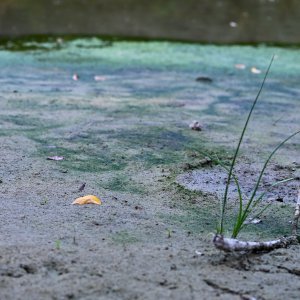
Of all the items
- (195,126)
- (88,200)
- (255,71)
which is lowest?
(255,71)

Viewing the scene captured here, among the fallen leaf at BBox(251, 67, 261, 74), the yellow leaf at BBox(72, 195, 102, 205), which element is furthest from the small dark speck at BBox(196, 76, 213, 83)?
the yellow leaf at BBox(72, 195, 102, 205)

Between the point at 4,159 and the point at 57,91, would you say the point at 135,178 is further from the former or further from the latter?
the point at 57,91

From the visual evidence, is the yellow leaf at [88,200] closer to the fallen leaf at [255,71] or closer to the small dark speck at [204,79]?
the small dark speck at [204,79]

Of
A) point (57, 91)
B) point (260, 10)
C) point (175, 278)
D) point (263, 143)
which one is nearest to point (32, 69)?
point (57, 91)

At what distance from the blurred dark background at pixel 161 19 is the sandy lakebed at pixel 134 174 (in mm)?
1283

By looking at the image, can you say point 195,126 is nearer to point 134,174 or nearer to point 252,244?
point 134,174

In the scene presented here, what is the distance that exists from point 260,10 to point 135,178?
6.06 metres

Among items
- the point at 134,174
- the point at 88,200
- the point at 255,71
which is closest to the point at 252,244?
the point at 88,200

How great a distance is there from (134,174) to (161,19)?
15.8 feet

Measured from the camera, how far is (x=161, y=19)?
6816 millimetres

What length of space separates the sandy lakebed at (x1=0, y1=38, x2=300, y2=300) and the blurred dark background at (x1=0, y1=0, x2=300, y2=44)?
1283 mm

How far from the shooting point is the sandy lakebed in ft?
4.54

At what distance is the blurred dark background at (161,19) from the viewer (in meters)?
5.91

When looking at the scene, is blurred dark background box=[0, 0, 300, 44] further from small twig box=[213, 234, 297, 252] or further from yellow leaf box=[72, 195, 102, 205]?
small twig box=[213, 234, 297, 252]
